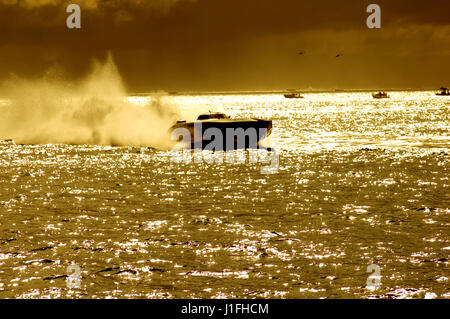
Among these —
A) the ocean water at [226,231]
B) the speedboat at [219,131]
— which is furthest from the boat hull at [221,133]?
the ocean water at [226,231]

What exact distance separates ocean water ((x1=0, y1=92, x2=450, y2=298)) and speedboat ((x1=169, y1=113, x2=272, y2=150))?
818 centimetres

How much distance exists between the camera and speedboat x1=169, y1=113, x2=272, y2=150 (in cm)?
4856

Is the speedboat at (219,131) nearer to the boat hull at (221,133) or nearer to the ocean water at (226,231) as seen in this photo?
the boat hull at (221,133)

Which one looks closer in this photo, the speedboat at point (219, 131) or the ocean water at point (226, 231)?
the ocean water at point (226, 231)

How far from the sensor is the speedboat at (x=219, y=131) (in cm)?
4856

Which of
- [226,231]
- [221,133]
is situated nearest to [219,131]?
[221,133]

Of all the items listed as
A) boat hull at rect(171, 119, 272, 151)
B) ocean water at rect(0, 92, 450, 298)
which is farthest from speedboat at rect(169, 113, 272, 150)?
ocean water at rect(0, 92, 450, 298)

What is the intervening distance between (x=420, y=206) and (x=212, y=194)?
9.85 metres

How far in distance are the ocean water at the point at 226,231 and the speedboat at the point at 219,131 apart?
26.8 feet

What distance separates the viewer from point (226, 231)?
2052 centimetres

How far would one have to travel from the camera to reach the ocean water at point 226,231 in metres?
14.6

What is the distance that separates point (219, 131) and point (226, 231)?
29.9m

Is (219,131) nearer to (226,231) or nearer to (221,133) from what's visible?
(221,133)

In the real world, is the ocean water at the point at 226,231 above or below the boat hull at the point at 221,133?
below
